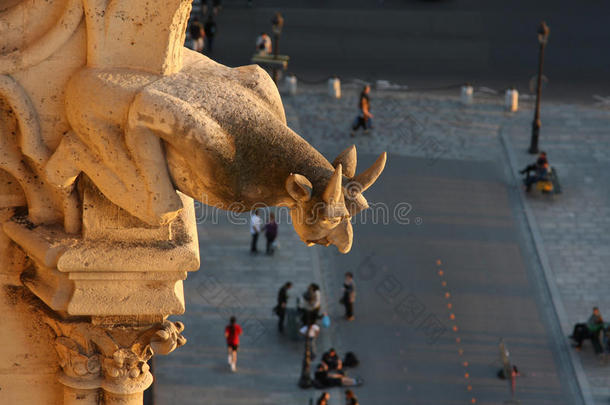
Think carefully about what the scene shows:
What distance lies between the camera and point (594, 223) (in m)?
55.1

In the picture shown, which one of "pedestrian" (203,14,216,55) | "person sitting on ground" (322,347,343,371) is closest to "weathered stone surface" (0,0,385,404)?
"person sitting on ground" (322,347,343,371)

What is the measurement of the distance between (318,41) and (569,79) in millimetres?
11110

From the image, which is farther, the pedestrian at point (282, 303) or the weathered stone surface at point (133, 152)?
the pedestrian at point (282, 303)

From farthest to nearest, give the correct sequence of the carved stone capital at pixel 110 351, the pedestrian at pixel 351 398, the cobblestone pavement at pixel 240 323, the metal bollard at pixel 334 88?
the metal bollard at pixel 334 88 < the cobblestone pavement at pixel 240 323 < the pedestrian at pixel 351 398 < the carved stone capital at pixel 110 351

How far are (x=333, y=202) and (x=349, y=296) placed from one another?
36.5 meters

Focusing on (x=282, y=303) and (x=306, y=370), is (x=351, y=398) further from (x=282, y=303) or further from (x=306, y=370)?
(x=282, y=303)

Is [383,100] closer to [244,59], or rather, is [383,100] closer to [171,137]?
[244,59]

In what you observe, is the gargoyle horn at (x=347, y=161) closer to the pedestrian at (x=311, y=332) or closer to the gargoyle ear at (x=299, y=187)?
the gargoyle ear at (x=299, y=187)

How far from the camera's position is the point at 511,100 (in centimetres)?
6372

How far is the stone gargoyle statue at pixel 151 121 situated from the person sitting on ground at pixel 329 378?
3311cm

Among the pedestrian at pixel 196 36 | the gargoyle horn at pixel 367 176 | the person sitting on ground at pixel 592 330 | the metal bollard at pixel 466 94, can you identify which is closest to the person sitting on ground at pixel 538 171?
the metal bollard at pixel 466 94

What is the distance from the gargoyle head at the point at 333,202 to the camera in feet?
36.9

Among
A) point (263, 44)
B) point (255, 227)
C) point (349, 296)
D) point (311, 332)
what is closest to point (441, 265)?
point (349, 296)

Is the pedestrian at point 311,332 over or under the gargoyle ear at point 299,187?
under
